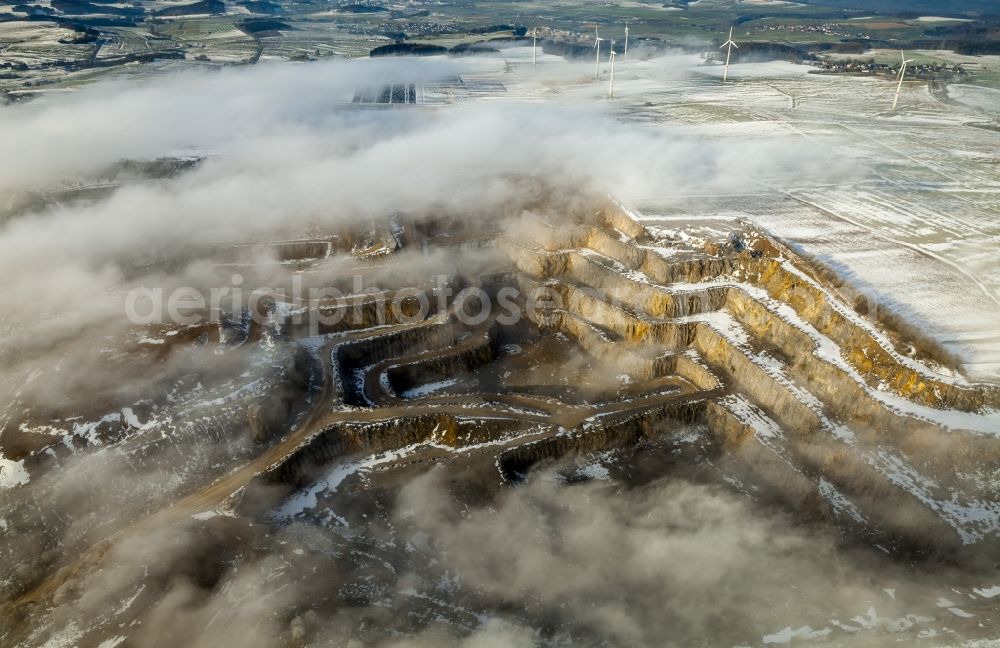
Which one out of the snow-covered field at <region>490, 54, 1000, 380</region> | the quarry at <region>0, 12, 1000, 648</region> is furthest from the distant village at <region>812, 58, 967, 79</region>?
the quarry at <region>0, 12, 1000, 648</region>

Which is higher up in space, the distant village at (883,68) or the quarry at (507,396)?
the distant village at (883,68)

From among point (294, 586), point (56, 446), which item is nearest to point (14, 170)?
point (56, 446)

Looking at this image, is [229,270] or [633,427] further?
[229,270]

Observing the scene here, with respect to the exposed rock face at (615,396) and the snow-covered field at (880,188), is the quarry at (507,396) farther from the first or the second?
the snow-covered field at (880,188)

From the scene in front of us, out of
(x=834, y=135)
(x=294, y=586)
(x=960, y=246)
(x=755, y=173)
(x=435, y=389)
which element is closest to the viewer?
(x=294, y=586)

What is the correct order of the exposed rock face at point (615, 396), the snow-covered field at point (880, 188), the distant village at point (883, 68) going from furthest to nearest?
the distant village at point (883, 68) < the snow-covered field at point (880, 188) < the exposed rock face at point (615, 396)

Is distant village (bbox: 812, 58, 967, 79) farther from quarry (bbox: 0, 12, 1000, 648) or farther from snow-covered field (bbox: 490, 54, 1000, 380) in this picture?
quarry (bbox: 0, 12, 1000, 648)

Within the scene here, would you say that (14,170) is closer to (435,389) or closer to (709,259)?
(435,389)

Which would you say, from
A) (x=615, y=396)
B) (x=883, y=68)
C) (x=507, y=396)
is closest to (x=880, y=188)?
(x=615, y=396)

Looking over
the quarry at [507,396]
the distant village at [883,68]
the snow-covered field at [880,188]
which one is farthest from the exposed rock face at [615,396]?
the distant village at [883,68]

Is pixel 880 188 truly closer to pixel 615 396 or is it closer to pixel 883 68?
pixel 615 396

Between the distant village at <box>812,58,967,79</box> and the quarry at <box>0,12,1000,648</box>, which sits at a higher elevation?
the distant village at <box>812,58,967,79</box>
